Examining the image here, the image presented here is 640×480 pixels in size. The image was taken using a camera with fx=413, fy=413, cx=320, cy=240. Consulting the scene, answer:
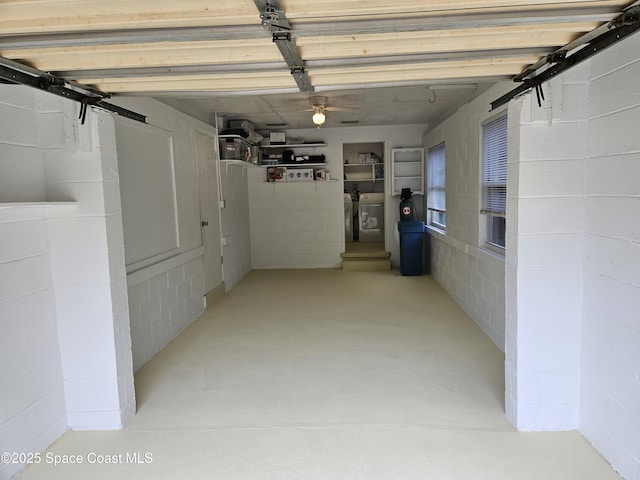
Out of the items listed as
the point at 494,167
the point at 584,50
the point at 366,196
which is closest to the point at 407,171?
the point at 366,196

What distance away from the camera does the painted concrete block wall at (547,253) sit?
88.4 inches

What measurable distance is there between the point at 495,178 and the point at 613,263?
6.84ft

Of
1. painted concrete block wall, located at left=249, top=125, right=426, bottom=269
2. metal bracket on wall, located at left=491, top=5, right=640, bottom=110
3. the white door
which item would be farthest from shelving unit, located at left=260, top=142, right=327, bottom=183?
metal bracket on wall, located at left=491, top=5, right=640, bottom=110

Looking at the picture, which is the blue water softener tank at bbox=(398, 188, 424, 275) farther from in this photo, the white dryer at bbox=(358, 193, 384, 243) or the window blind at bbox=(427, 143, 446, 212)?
the white dryer at bbox=(358, 193, 384, 243)

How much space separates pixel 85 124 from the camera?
2.39 m

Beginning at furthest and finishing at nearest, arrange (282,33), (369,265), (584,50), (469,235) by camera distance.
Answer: (369,265) → (469,235) → (584,50) → (282,33)

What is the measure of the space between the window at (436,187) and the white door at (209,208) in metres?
3.32

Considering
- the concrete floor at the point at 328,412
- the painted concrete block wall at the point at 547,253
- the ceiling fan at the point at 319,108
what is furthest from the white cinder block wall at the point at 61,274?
the ceiling fan at the point at 319,108

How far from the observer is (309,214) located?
776 centimetres

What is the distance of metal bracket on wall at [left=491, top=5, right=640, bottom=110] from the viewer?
152 centimetres

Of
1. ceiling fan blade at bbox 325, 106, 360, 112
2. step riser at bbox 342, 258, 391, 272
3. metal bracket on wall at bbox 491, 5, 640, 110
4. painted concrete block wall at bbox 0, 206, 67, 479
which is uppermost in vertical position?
ceiling fan blade at bbox 325, 106, 360, 112

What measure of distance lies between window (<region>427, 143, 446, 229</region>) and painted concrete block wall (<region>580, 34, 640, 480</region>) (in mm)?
3997

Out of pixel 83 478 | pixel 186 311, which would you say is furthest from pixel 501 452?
pixel 186 311

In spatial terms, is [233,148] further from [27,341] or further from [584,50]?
[584,50]
